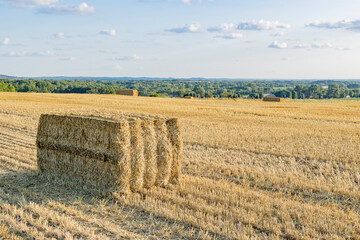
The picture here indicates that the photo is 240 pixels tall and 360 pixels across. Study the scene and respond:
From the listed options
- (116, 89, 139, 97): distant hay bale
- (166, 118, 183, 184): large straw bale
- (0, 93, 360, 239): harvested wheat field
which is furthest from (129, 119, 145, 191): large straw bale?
(116, 89, 139, 97): distant hay bale

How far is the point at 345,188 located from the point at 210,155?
5163 mm

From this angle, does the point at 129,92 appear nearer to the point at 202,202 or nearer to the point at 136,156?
the point at 136,156

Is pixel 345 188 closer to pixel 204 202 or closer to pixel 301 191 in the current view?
pixel 301 191

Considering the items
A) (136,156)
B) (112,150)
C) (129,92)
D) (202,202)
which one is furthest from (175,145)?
(129,92)

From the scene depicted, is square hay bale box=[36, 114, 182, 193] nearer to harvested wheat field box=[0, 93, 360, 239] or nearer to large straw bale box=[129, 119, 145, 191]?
large straw bale box=[129, 119, 145, 191]

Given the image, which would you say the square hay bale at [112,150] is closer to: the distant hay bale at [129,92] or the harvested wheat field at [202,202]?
the harvested wheat field at [202,202]

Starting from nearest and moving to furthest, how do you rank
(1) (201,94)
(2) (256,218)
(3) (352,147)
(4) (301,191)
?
1. (2) (256,218)
2. (4) (301,191)
3. (3) (352,147)
4. (1) (201,94)

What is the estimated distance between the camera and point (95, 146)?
811 cm

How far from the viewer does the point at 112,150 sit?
7.79 m

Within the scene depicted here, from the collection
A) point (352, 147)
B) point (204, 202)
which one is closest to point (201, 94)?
point (352, 147)

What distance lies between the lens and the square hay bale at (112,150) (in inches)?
307

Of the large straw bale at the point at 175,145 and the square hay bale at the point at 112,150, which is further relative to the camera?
the large straw bale at the point at 175,145

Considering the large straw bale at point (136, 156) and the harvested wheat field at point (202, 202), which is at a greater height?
the large straw bale at point (136, 156)

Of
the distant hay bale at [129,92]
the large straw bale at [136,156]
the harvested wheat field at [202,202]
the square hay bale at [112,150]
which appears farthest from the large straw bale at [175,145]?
the distant hay bale at [129,92]
